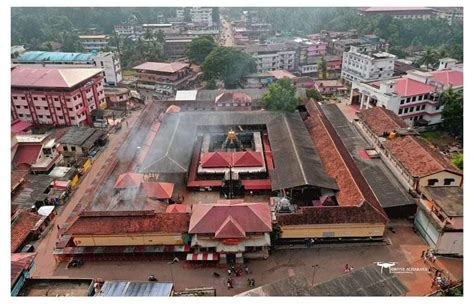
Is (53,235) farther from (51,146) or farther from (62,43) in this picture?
(62,43)

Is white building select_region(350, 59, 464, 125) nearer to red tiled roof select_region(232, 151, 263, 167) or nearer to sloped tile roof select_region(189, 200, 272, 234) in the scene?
red tiled roof select_region(232, 151, 263, 167)

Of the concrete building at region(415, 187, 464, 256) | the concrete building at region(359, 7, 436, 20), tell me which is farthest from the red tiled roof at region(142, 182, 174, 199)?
the concrete building at region(359, 7, 436, 20)

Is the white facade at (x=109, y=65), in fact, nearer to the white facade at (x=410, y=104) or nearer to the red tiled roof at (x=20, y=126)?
the red tiled roof at (x=20, y=126)

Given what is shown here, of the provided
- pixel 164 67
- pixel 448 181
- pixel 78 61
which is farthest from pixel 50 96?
pixel 448 181

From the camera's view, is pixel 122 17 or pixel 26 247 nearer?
pixel 26 247

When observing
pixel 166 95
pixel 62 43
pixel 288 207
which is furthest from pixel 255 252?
pixel 62 43

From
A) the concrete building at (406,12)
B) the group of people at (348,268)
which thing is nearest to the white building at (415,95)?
the group of people at (348,268)
